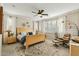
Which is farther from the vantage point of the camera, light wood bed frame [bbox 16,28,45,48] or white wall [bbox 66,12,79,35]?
light wood bed frame [bbox 16,28,45,48]

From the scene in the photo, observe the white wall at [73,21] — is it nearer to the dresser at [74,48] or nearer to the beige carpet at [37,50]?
the dresser at [74,48]

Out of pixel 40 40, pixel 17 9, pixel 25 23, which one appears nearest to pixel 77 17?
pixel 40 40

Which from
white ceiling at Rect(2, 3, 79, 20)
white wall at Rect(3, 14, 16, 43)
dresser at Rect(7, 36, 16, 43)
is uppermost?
white ceiling at Rect(2, 3, 79, 20)

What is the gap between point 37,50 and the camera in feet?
8.06

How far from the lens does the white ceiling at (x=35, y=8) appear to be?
7.76ft

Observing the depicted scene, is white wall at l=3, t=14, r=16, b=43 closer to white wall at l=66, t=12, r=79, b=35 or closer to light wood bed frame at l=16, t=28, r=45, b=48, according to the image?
light wood bed frame at l=16, t=28, r=45, b=48

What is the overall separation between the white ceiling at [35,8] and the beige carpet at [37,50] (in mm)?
666

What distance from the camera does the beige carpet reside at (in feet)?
7.82

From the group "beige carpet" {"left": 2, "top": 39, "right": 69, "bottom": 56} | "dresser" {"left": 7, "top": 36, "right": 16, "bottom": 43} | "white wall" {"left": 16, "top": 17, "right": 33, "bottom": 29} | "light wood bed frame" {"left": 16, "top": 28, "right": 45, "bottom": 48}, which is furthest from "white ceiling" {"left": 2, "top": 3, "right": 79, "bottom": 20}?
"beige carpet" {"left": 2, "top": 39, "right": 69, "bottom": 56}

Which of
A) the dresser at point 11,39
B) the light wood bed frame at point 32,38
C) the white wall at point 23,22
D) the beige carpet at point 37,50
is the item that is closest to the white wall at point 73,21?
the beige carpet at point 37,50

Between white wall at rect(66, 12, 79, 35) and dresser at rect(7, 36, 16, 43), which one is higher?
white wall at rect(66, 12, 79, 35)

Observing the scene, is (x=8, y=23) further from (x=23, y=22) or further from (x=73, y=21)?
(x=73, y=21)

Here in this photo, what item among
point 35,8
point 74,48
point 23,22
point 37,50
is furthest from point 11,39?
point 74,48

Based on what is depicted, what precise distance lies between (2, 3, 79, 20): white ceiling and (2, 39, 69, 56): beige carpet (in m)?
0.67
